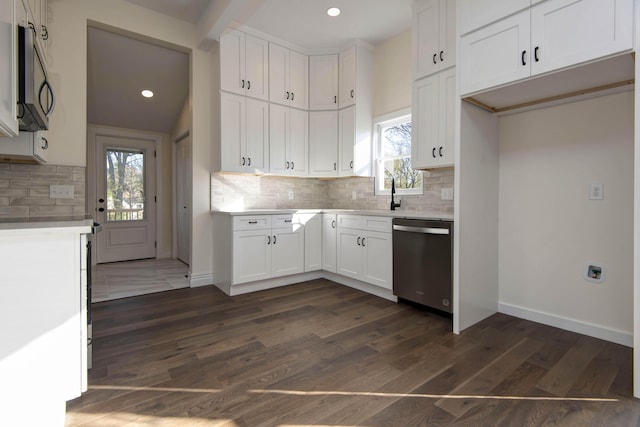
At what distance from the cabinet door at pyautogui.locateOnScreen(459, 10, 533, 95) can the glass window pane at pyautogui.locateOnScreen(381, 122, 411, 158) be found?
1.49 metres

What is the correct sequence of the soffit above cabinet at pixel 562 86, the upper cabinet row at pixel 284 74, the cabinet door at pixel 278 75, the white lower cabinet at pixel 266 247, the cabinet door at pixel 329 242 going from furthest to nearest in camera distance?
the cabinet door at pixel 278 75 < the cabinet door at pixel 329 242 < the upper cabinet row at pixel 284 74 < the white lower cabinet at pixel 266 247 < the soffit above cabinet at pixel 562 86

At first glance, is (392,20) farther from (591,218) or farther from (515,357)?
(515,357)

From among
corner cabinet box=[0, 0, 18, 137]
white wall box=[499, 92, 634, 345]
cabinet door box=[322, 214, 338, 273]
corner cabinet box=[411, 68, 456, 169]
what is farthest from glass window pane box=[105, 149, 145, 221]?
white wall box=[499, 92, 634, 345]

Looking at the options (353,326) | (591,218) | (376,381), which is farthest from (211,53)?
(591,218)

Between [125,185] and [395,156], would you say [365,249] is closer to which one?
[395,156]

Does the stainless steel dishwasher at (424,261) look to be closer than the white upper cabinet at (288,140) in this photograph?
Yes

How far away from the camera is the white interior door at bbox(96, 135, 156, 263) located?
17.5 ft

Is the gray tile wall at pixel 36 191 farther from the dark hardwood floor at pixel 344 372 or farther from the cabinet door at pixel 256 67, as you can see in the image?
the cabinet door at pixel 256 67

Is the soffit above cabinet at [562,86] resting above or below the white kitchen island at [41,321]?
above

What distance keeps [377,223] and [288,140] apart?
5.81 feet

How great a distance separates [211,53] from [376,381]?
13.2ft

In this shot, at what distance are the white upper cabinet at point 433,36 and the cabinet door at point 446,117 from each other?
13cm

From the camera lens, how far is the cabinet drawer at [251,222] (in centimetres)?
350

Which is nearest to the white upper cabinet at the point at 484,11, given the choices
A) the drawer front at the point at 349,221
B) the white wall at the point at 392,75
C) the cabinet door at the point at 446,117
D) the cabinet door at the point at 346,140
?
the cabinet door at the point at 446,117
